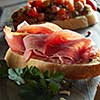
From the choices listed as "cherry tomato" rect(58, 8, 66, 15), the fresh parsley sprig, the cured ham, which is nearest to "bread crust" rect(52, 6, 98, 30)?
"cherry tomato" rect(58, 8, 66, 15)

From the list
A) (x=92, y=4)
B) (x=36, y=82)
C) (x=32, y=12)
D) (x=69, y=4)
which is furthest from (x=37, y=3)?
(x=36, y=82)

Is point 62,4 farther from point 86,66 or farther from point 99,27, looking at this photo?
point 86,66

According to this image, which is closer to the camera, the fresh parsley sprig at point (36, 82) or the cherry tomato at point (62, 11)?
the fresh parsley sprig at point (36, 82)

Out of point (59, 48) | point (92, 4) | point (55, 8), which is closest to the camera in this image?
point (59, 48)

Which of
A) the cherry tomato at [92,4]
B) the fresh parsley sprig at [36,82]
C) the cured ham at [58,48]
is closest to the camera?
the fresh parsley sprig at [36,82]

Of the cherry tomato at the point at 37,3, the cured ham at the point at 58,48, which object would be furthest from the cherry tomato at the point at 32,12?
the cured ham at the point at 58,48

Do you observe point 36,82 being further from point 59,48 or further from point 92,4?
point 92,4

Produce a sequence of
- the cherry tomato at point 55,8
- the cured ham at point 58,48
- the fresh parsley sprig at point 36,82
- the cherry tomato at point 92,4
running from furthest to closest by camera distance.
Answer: the cherry tomato at point 92,4 → the cherry tomato at point 55,8 → the cured ham at point 58,48 → the fresh parsley sprig at point 36,82

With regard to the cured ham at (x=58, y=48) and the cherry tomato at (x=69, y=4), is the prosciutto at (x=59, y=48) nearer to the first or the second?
the cured ham at (x=58, y=48)

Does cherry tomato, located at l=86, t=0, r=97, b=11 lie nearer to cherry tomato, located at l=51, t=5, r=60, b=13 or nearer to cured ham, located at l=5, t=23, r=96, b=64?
cherry tomato, located at l=51, t=5, r=60, b=13
